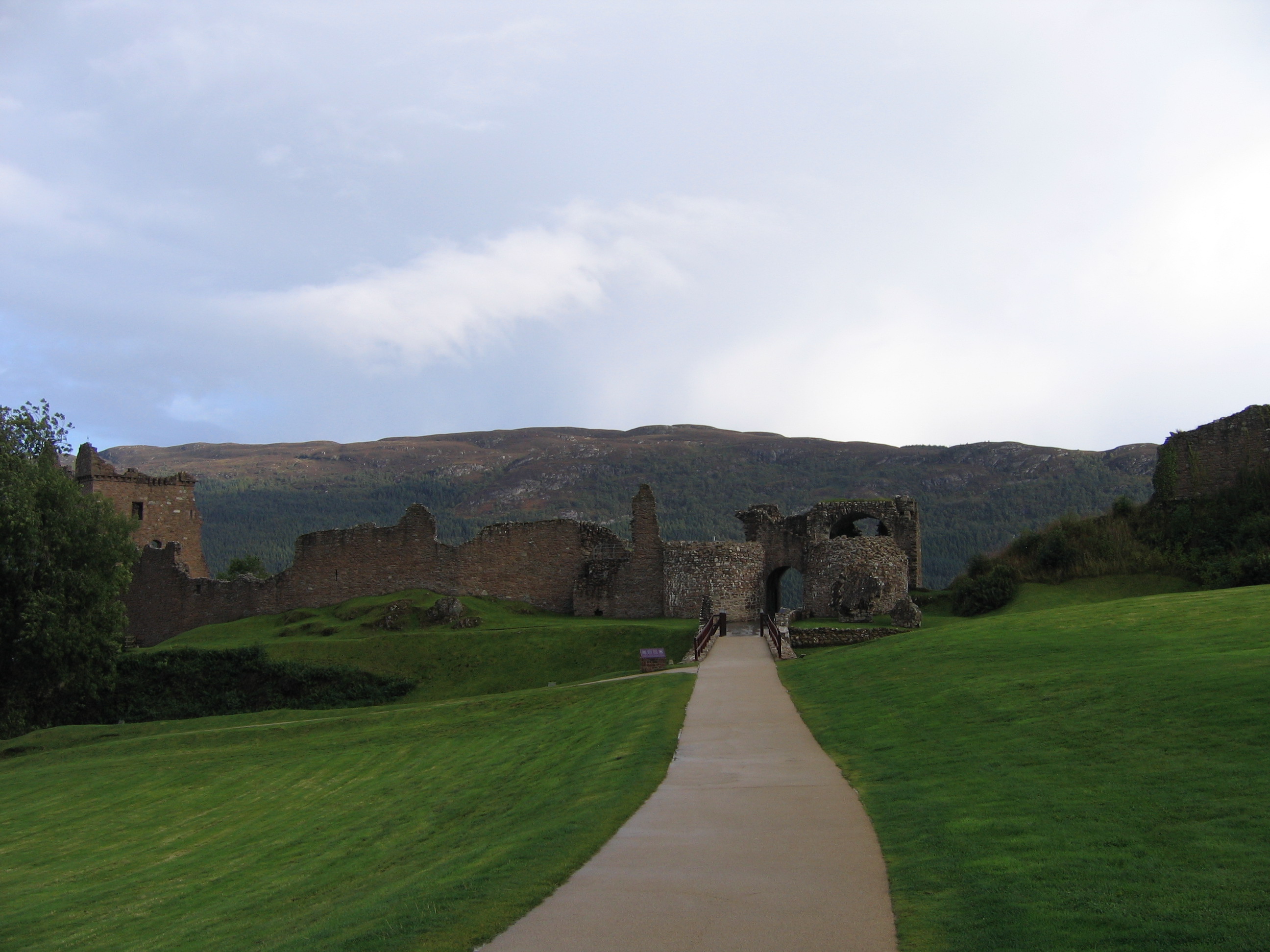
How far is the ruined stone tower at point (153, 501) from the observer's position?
5059cm

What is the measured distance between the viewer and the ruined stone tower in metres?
50.6

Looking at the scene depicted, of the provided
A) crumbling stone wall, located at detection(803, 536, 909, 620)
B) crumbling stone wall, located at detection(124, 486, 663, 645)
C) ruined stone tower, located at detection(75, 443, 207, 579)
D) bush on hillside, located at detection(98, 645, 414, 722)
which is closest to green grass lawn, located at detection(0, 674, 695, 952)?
bush on hillside, located at detection(98, 645, 414, 722)

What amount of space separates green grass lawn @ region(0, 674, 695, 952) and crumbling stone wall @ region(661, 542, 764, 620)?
1487 centimetres

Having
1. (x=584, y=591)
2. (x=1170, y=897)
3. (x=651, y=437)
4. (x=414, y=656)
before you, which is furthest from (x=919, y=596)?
(x=651, y=437)

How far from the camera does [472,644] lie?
3397cm

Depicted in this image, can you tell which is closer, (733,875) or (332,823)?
(733,875)

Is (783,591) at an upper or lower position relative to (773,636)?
upper

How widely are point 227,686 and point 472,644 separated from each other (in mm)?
8193

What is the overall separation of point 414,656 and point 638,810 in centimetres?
2503

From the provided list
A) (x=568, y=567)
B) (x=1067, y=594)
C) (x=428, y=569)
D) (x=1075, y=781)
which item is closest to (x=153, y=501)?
(x=428, y=569)

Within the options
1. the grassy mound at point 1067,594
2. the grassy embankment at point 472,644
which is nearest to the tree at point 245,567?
the grassy embankment at point 472,644

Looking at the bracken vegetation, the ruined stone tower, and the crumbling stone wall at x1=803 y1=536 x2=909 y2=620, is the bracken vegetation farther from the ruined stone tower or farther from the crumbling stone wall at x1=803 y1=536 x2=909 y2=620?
the ruined stone tower

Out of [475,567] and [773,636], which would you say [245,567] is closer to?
[475,567]

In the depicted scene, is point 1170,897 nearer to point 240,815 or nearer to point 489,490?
point 240,815
